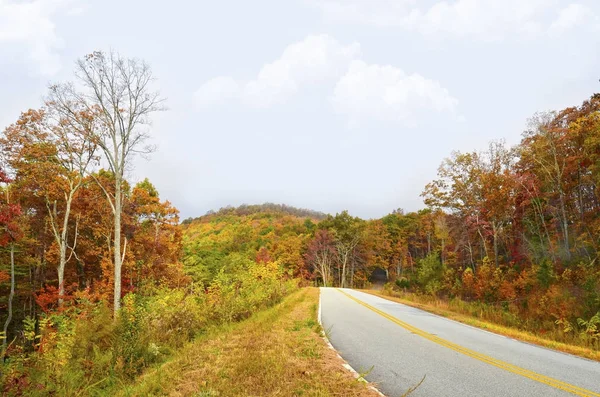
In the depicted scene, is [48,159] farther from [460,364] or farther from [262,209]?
[262,209]

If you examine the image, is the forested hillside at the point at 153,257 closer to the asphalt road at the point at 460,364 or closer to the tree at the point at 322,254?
the asphalt road at the point at 460,364

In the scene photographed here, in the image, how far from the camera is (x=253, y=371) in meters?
5.30

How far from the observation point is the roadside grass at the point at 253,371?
185 inches

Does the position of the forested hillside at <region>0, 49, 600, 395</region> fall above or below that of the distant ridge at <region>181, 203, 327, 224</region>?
below

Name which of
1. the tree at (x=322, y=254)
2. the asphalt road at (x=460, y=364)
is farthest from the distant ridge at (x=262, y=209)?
the asphalt road at (x=460, y=364)

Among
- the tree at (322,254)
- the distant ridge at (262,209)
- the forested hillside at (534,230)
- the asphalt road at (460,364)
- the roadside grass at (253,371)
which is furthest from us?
the distant ridge at (262,209)

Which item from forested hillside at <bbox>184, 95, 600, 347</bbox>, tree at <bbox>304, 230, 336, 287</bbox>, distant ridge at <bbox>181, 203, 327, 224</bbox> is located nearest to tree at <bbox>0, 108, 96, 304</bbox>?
forested hillside at <bbox>184, 95, 600, 347</bbox>

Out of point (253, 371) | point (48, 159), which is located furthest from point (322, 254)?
point (253, 371)

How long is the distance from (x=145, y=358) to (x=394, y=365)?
5283 mm

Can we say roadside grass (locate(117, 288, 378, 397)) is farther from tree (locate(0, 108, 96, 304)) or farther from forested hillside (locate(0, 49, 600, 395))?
tree (locate(0, 108, 96, 304))

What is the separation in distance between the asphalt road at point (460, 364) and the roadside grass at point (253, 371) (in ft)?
2.18

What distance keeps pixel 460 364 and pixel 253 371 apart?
4147mm

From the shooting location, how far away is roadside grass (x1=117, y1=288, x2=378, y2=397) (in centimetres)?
470

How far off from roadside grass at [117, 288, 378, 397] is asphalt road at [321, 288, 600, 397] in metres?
0.66
